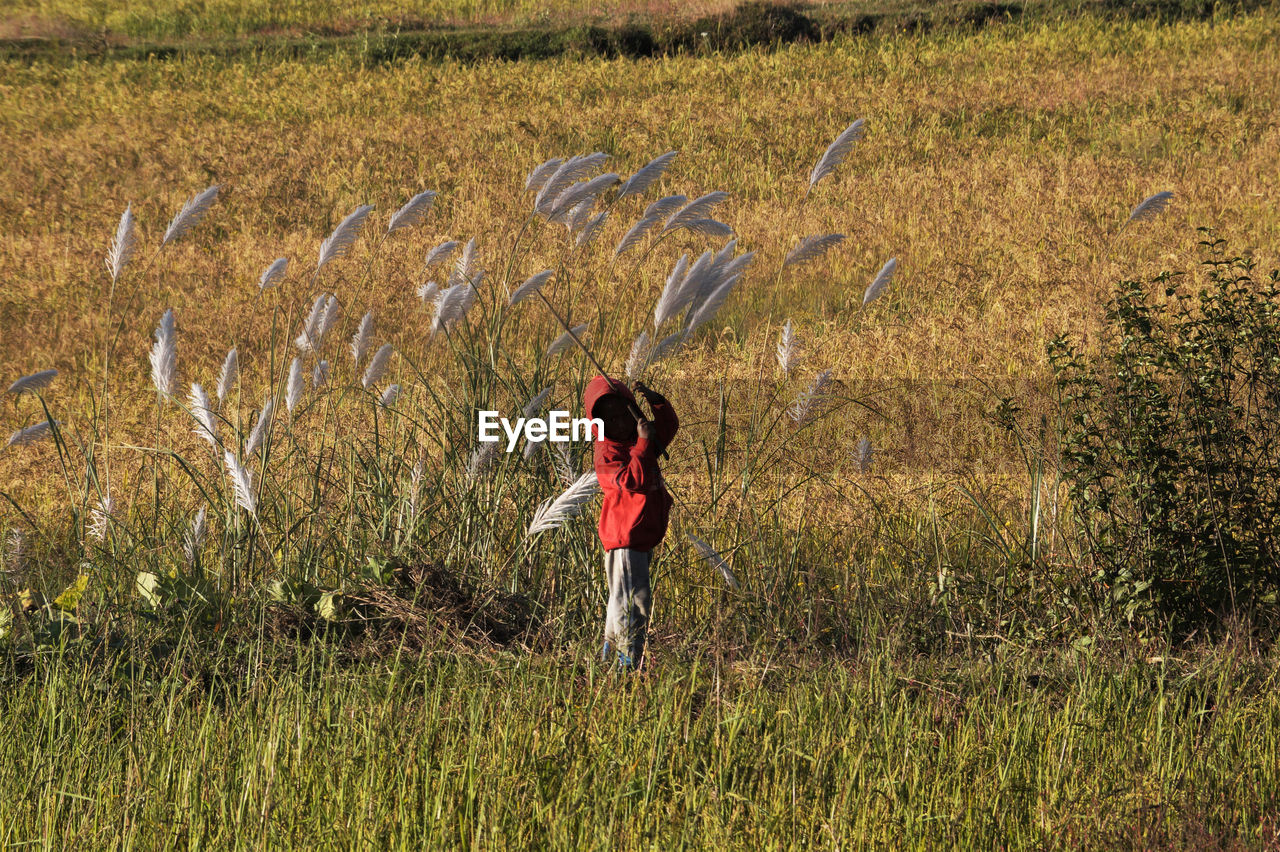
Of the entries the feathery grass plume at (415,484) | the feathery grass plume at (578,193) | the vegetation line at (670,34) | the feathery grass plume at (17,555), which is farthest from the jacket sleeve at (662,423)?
the vegetation line at (670,34)

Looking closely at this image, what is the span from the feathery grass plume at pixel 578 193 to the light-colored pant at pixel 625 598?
1150 mm

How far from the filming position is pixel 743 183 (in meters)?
13.4

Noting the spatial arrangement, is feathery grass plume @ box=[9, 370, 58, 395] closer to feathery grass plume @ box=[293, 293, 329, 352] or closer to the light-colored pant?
feathery grass plume @ box=[293, 293, 329, 352]

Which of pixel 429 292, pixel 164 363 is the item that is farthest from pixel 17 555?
pixel 429 292

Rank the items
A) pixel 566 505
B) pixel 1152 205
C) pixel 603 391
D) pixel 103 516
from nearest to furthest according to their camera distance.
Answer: pixel 566 505 < pixel 603 391 < pixel 1152 205 < pixel 103 516

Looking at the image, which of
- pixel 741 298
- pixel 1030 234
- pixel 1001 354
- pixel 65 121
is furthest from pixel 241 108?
pixel 1001 354

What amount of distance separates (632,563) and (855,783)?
902 mm

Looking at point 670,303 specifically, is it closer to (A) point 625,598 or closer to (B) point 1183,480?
(A) point 625,598

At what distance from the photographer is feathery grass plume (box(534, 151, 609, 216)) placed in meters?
3.65

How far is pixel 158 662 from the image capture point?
3.43m

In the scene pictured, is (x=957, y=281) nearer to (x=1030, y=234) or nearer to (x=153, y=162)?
(x=1030, y=234)

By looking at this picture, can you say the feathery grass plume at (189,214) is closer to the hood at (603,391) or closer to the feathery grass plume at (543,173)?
the feathery grass plume at (543,173)

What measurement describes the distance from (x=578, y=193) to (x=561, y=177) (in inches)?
3.1

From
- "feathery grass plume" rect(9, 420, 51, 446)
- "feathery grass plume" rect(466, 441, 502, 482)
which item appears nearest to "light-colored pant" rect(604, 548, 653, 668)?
Answer: "feathery grass plume" rect(466, 441, 502, 482)
